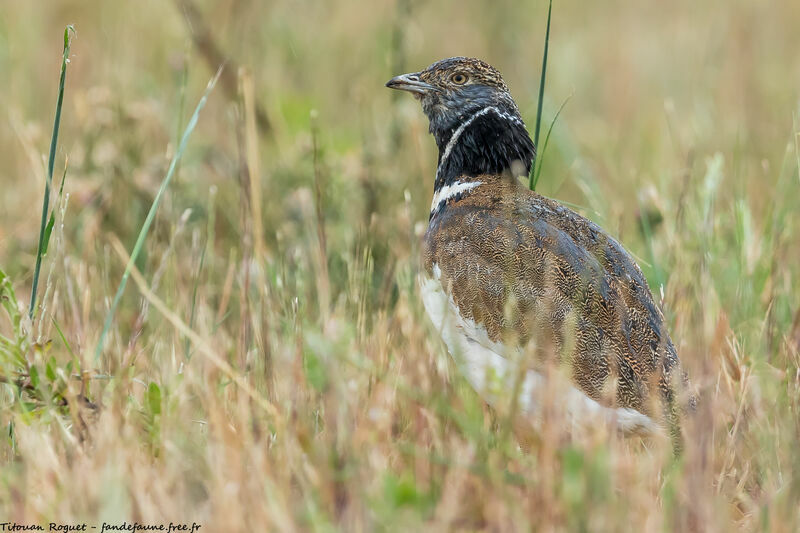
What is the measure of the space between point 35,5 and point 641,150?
4975 millimetres

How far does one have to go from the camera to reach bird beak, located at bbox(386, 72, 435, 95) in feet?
15.6

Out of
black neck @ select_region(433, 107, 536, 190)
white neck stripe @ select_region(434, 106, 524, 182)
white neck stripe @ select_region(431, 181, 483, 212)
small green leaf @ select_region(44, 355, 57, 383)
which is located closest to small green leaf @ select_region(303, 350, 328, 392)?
small green leaf @ select_region(44, 355, 57, 383)

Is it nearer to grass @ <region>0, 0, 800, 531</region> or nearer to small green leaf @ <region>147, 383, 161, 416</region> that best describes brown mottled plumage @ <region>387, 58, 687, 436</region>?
grass @ <region>0, 0, 800, 531</region>

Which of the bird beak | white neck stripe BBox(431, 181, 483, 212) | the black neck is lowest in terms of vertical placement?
white neck stripe BBox(431, 181, 483, 212)

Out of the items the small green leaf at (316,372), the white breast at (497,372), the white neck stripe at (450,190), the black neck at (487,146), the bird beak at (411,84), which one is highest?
the bird beak at (411,84)

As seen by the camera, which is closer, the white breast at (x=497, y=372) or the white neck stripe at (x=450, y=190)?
the white breast at (x=497, y=372)

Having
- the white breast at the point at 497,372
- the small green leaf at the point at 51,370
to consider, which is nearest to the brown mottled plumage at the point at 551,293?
the white breast at the point at 497,372

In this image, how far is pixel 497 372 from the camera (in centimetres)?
354

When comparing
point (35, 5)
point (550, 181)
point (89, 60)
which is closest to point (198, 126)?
point (89, 60)

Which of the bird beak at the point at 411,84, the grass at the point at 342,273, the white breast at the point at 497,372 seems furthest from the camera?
the bird beak at the point at 411,84

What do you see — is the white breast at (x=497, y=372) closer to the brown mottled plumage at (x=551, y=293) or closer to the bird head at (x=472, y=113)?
A: the brown mottled plumage at (x=551, y=293)

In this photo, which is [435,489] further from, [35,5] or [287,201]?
Result: [35,5]

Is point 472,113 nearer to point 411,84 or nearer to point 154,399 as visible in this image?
point 411,84

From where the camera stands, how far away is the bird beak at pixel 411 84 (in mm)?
4770
